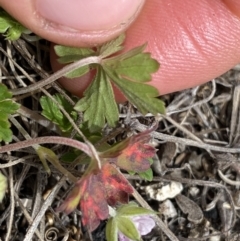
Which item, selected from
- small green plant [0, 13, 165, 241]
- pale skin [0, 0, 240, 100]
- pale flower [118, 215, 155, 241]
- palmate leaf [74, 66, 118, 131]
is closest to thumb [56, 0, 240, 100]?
pale skin [0, 0, 240, 100]

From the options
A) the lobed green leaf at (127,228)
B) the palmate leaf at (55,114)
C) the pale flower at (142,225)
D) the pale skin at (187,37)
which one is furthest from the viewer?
the pale skin at (187,37)

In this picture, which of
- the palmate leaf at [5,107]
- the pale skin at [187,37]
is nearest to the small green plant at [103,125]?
the palmate leaf at [5,107]

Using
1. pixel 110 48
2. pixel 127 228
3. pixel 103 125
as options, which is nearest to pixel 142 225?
pixel 127 228

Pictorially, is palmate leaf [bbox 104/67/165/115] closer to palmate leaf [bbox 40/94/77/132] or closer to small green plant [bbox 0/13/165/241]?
small green plant [bbox 0/13/165/241]

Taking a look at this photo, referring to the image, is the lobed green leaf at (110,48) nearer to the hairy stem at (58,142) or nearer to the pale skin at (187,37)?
the pale skin at (187,37)

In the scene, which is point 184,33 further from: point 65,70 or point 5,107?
point 5,107

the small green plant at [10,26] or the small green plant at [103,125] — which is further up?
the small green plant at [10,26]

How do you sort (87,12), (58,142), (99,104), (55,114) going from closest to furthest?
(58,142) < (87,12) < (99,104) < (55,114)
